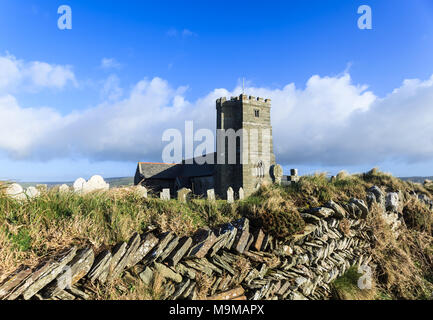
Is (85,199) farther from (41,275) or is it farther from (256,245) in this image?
(256,245)

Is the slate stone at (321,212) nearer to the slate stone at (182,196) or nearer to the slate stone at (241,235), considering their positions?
the slate stone at (241,235)

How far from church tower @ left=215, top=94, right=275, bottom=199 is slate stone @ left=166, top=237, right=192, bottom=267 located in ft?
92.8

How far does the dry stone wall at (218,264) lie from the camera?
3830 mm

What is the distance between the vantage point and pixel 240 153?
3462 centimetres

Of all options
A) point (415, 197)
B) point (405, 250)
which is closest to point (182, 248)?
point (405, 250)

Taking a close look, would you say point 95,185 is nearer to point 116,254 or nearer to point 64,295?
point 116,254

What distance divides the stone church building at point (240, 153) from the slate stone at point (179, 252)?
92.3ft

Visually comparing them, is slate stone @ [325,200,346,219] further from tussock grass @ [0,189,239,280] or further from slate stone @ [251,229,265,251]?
tussock grass @ [0,189,239,280]

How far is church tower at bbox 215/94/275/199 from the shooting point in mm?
34156

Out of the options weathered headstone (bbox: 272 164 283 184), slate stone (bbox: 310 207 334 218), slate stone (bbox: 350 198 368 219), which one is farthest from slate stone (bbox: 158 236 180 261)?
weathered headstone (bbox: 272 164 283 184)

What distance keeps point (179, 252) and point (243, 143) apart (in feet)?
101

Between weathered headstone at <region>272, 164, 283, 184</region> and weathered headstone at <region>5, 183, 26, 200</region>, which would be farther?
weathered headstone at <region>272, 164, 283, 184</region>
